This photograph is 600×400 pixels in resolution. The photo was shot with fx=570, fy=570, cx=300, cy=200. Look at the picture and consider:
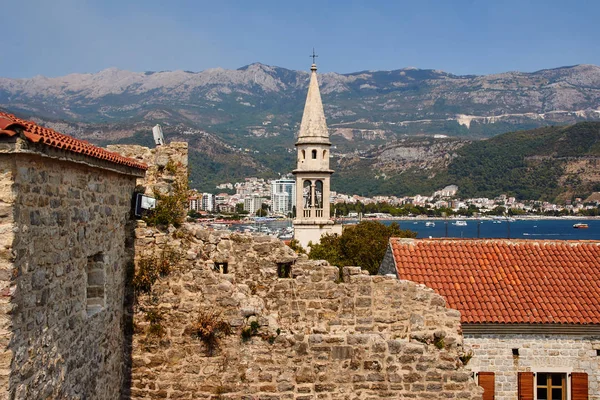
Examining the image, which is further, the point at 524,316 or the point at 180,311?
the point at 524,316

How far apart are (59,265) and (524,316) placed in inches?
473

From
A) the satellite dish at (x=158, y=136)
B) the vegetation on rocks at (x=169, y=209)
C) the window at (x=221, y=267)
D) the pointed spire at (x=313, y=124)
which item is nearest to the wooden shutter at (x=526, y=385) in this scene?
the window at (x=221, y=267)

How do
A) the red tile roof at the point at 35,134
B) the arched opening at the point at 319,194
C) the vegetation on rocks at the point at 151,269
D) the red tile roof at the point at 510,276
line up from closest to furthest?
the red tile roof at the point at 35,134 < the vegetation on rocks at the point at 151,269 < the red tile roof at the point at 510,276 < the arched opening at the point at 319,194

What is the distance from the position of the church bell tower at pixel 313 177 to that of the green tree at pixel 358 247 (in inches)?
91.0

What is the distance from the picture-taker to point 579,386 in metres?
14.1

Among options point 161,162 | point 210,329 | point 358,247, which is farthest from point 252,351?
point 358,247

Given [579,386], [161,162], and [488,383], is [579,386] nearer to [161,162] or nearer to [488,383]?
[488,383]

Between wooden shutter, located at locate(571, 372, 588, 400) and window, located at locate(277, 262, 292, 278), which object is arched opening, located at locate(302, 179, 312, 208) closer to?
wooden shutter, located at locate(571, 372, 588, 400)

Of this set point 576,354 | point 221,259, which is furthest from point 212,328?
point 576,354

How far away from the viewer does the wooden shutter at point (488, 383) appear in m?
14.1

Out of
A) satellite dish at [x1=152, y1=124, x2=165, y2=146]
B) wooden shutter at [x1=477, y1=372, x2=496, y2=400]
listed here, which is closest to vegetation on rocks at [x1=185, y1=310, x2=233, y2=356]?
satellite dish at [x1=152, y1=124, x2=165, y2=146]

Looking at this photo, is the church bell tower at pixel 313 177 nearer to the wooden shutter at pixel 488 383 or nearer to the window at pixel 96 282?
the wooden shutter at pixel 488 383

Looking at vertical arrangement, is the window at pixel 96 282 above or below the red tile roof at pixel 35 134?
below

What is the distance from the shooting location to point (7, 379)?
490 cm
